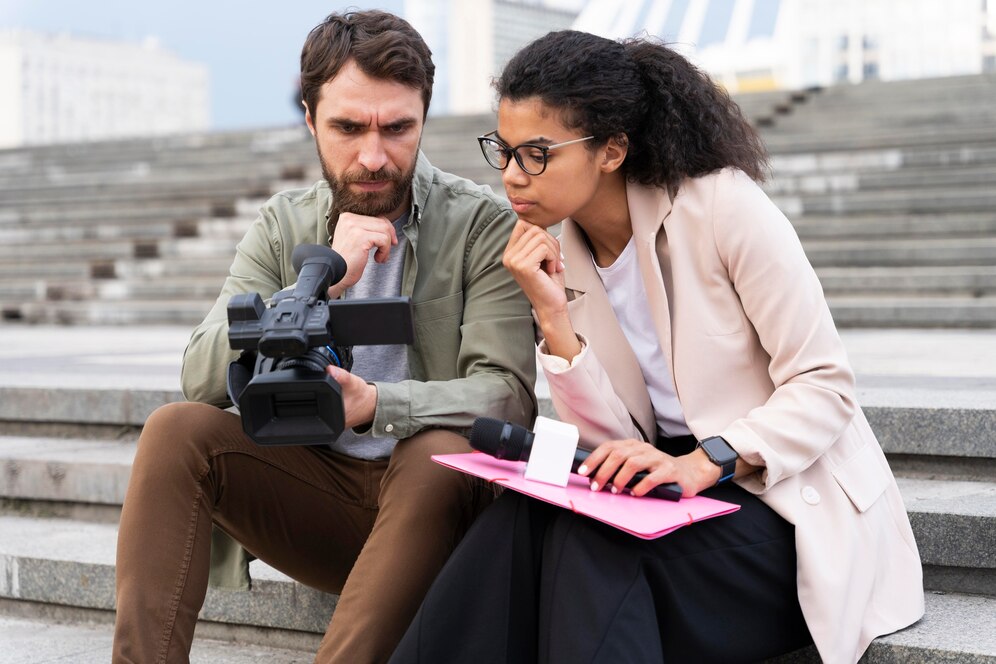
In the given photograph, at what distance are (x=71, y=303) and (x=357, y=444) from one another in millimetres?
6576

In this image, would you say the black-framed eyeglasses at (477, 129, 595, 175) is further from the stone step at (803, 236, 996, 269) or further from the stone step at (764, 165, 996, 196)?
the stone step at (764, 165, 996, 196)

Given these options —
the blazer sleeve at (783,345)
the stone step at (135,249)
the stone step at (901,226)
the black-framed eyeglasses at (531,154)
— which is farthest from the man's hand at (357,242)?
the stone step at (135,249)

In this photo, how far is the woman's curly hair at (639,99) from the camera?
2.11 m

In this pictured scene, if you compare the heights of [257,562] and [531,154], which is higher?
[531,154]

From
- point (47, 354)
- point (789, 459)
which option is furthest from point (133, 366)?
point (789, 459)

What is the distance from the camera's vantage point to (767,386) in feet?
6.98

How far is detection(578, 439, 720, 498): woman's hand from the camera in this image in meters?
1.93

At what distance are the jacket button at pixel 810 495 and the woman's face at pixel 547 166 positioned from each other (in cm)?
68

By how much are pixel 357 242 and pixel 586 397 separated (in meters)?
0.56

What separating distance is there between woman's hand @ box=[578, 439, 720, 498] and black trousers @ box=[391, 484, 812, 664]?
0.08 meters

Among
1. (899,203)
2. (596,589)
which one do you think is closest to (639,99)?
(596,589)

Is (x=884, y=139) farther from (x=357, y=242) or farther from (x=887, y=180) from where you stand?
(x=357, y=242)

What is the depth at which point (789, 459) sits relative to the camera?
1.98 m

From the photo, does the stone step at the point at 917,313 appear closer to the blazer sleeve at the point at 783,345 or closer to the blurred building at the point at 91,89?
the blazer sleeve at the point at 783,345
